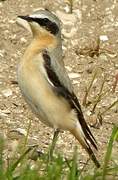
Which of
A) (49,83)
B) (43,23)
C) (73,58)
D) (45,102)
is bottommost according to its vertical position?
(45,102)

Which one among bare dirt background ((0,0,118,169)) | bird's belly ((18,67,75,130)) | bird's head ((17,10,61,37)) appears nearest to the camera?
bird's belly ((18,67,75,130))

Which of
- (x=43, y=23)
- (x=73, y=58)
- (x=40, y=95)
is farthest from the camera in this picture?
(x=73, y=58)

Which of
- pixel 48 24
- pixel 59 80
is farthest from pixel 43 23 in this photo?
pixel 59 80

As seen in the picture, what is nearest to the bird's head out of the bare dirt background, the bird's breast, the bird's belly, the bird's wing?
the bird's wing

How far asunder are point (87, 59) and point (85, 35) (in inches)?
15.9

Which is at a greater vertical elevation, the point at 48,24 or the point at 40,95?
the point at 48,24

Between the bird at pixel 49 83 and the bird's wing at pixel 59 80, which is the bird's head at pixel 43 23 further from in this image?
the bird's wing at pixel 59 80

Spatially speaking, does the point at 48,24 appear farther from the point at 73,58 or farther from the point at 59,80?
the point at 73,58

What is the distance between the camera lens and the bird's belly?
21.7 feet

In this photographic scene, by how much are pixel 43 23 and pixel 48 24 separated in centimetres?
6

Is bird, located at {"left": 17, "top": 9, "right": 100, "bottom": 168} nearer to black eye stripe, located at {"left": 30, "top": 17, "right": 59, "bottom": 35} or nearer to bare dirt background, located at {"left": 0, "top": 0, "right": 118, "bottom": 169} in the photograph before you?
black eye stripe, located at {"left": 30, "top": 17, "right": 59, "bottom": 35}

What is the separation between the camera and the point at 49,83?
6711 millimetres

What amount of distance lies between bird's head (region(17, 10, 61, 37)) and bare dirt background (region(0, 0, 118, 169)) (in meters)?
0.97

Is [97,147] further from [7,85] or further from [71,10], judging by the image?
[71,10]
